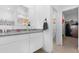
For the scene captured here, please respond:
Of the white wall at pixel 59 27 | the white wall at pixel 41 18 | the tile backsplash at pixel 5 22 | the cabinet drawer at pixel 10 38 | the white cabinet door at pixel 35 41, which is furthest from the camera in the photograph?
the white wall at pixel 59 27

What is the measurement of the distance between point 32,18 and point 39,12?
454 mm

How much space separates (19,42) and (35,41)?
92cm

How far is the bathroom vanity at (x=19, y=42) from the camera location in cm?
189

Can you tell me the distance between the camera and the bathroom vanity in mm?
1888

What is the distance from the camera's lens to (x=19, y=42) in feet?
7.55

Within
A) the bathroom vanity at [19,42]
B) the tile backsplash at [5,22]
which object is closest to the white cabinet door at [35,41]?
the bathroom vanity at [19,42]

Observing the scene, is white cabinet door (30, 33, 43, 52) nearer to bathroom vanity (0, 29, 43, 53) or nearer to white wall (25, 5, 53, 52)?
bathroom vanity (0, 29, 43, 53)

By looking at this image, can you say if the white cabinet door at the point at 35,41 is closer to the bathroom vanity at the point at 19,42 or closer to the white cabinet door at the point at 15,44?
the bathroom vanity at the point at 19,42

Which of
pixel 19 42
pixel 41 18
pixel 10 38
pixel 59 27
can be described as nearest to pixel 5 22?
pixel 19 42

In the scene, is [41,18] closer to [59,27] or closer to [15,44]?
[59,27]

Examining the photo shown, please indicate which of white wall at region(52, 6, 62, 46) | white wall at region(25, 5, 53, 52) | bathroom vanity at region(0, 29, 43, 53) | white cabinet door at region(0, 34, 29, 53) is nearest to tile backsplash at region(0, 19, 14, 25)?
bathroom vanity at region(0, 29, 43, 53)
